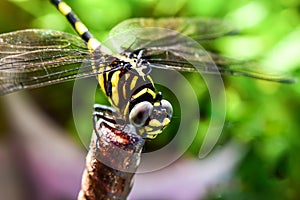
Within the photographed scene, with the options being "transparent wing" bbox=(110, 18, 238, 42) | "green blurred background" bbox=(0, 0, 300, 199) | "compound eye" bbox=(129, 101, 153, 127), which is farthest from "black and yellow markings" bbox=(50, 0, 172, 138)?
"green blurred background" bbox=(0, 0, 300, 199)

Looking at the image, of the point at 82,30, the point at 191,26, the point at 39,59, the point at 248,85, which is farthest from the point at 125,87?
the point at 248,85

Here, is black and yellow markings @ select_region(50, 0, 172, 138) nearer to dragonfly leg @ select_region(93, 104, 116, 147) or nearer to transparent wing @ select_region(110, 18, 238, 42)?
dragonfly leg @ select_region(93, 104, 116, 147)

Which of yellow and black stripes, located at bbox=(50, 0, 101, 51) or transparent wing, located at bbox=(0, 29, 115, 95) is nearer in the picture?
transparent wing, located at bbox=(0, 29, 115, 95)

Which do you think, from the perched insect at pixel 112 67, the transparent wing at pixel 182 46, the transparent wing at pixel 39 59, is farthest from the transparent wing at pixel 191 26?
the transparent wing at pixel 39 59

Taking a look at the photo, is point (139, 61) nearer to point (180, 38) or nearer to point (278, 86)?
point (180, 38)

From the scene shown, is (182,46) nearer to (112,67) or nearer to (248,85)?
(112,67)

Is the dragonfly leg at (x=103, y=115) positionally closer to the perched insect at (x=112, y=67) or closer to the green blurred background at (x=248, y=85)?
the perched insect at (x=112, y=67)

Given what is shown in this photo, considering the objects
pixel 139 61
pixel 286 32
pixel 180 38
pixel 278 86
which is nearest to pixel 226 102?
pixel 278 86
